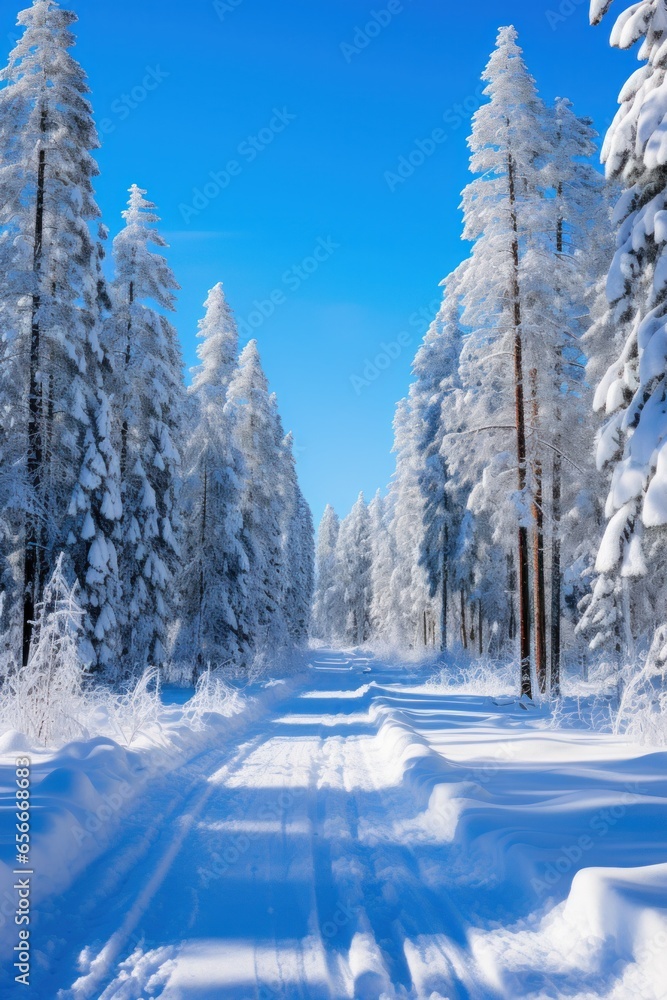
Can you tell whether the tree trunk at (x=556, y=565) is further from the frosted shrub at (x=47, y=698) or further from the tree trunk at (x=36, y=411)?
the tree trunk at (x=36, y=411)

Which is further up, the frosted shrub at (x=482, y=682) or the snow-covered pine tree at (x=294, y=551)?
the snow-covered pine tree at (x=294, y=551)

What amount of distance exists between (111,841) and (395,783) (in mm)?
3242

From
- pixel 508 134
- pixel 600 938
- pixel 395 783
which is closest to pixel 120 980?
pixel 600 938

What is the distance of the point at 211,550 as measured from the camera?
77.6ft

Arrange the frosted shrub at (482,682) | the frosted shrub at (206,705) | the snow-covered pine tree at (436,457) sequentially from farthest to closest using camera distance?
the snow-covered pine tree at (436,457)
the frosted shrub at (482,682)
the frosted shrub at (206,705)

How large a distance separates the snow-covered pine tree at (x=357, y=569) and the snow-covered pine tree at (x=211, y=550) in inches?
1767

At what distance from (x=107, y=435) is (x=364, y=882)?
1403 cm

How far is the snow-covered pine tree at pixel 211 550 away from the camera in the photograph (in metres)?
23.0

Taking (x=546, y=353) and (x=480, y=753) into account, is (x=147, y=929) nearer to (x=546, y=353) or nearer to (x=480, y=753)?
(x=480, y=753)

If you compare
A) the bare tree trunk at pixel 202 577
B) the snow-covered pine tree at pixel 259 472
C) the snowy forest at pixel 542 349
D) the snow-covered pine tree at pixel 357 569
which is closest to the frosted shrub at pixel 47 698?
the snowy forest at pixel 542 349

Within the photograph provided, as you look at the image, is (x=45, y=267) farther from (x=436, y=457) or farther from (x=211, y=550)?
(x=436, y=457)

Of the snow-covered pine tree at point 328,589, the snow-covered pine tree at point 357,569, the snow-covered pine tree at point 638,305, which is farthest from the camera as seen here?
the snow-covered pine tree at point 328,589

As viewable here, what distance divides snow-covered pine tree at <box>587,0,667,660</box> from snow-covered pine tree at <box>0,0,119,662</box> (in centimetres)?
1110

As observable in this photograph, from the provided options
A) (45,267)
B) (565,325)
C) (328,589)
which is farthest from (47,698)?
(328,589)
